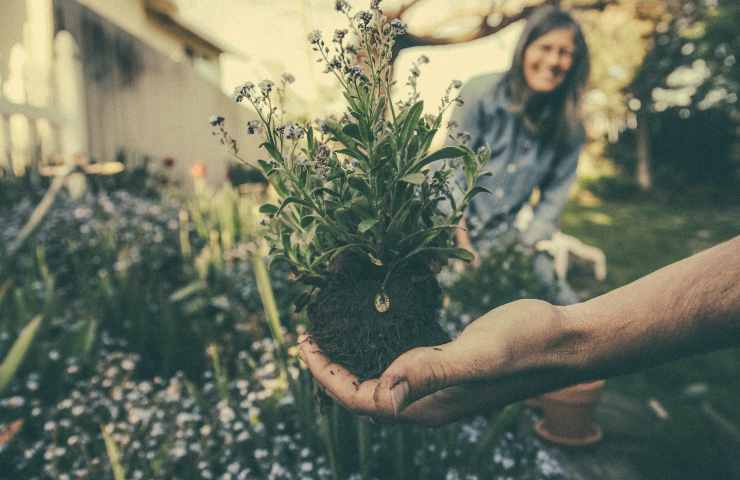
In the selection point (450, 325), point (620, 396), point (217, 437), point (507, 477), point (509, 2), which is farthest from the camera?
point (509, 2)

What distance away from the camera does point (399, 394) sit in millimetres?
858

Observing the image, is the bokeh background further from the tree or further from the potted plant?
the tree

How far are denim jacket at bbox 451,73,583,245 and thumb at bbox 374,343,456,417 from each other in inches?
75.5

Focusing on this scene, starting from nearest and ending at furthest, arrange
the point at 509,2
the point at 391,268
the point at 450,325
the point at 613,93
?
1. the point at 391,268
2. the point at 450,325
3. the point at 509,2
4. the point at 613,93

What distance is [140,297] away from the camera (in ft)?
8.08

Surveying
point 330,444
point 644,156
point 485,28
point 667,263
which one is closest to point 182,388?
point 330,444

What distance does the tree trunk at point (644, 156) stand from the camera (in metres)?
12.4

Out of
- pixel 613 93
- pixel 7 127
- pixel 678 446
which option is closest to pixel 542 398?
pixel 678 446

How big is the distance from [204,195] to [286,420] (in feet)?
9.53

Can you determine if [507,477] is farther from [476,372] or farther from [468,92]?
[468,92]

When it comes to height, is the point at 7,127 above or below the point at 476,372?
above

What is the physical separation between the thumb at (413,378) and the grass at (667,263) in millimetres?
1660

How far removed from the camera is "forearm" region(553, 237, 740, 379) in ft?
3.02

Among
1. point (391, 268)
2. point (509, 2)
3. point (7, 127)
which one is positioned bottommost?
point (391, 268)
